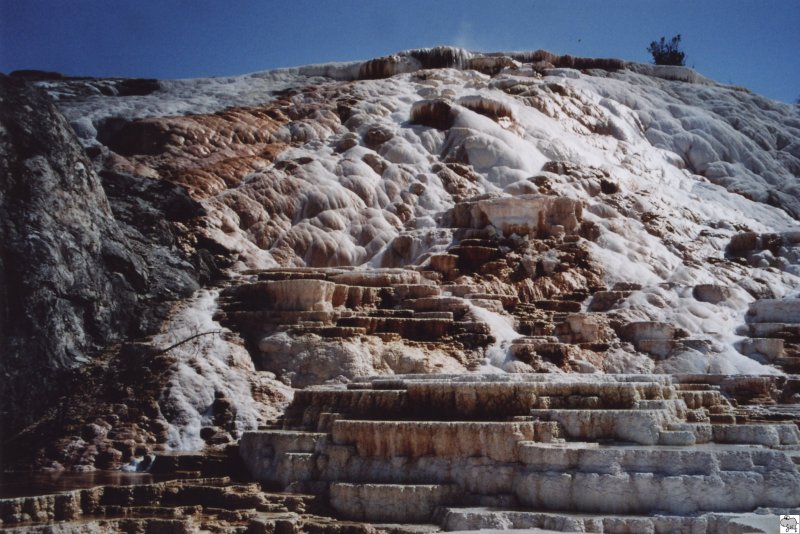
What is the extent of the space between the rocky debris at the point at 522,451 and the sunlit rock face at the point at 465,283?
1.1 inches

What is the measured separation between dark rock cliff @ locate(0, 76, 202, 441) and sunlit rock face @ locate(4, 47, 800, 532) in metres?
0.21

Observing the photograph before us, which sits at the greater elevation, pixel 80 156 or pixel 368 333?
pixel 80 156

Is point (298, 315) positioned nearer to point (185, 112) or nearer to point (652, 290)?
point (652, 290)

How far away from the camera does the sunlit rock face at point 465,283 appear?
10312 mm

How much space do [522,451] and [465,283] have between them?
10206 millimetres

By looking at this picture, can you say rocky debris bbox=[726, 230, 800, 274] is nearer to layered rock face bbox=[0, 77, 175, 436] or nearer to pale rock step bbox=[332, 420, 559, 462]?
layered rock face bbox=[0, 77, 175, 436]

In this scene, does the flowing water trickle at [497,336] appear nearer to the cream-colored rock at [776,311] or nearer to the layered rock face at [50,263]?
the cream-colored rock at [776,311]

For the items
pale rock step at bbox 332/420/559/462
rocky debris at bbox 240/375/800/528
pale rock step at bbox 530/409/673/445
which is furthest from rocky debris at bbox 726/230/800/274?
pale rock step at bbox 332/420/559/462

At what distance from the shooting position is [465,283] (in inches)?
796

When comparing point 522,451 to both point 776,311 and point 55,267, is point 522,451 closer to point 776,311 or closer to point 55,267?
point 55,267

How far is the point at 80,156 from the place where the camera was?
17.5 m

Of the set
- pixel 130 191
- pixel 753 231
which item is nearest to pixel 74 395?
pixel 130 191

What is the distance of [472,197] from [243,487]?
47.9 feet

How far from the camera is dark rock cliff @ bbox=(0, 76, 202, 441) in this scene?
48.4ft
